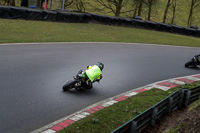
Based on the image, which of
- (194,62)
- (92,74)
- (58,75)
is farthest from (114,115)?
(194,62)

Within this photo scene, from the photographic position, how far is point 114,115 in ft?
23.2

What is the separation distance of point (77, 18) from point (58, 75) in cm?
1833

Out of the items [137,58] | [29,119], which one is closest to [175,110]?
[29,119]

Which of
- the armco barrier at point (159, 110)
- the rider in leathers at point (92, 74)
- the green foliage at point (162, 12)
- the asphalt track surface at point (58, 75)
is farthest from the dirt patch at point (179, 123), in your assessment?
the green foliage at point (162, 12)

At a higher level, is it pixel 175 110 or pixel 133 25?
pixel 133 25

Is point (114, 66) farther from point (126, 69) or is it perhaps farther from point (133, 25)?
point (133, 25)

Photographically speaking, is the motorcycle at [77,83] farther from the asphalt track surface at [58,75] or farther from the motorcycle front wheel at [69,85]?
the asphalt track surface at [58,75]

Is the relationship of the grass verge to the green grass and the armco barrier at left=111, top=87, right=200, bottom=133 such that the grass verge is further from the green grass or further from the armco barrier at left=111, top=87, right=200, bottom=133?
the green grass

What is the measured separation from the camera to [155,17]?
6041cm

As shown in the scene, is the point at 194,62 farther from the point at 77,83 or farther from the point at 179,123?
the point at 179,123

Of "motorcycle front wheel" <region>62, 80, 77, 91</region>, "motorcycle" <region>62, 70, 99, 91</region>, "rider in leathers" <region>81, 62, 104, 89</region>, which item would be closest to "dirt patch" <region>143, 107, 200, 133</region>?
"rider in leathers" <region>81, 62, 104, 89</region>

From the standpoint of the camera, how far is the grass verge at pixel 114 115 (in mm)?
6182

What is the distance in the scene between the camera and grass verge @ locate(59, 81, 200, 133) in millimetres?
6182

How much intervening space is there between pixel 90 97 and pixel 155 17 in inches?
2146
